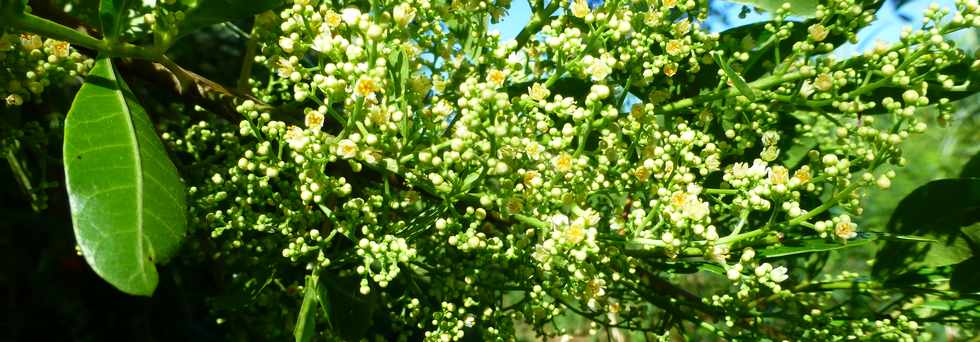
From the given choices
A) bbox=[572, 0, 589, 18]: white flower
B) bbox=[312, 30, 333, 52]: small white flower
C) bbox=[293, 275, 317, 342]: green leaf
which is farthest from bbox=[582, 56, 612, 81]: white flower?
bbox=[293, 275, 317, 342]: green leaf

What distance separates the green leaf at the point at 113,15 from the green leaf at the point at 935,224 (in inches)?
55.2

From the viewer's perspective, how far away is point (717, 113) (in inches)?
52.4

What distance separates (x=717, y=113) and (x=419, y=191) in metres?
0.54

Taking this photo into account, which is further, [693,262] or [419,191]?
[693,262]

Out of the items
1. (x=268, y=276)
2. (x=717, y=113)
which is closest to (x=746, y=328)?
(x=717, y=113)

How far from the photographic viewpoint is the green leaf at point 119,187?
85 cm

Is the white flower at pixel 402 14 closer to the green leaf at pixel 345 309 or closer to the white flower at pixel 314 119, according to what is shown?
the white flower at pixel 314 119

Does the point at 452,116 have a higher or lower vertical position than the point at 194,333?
higher

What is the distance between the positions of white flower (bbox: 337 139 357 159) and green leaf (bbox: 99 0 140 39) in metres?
0.36

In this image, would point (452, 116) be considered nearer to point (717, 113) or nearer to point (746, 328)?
point (717, 113)

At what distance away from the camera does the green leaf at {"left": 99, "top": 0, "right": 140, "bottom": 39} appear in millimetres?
1068

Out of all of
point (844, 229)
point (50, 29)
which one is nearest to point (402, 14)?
point (50, 29)

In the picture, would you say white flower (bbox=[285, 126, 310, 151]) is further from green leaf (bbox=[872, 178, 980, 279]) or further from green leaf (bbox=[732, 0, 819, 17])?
green leaf (bbox=[872, 178, 980, 279])

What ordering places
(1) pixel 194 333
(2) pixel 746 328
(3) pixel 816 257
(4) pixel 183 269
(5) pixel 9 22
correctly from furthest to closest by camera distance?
(1) pixel 194 333 < (4) pixel 183 269 < (3) pixel 816 257 < (2) pixel 746 328 < (5) pixel 9 22
